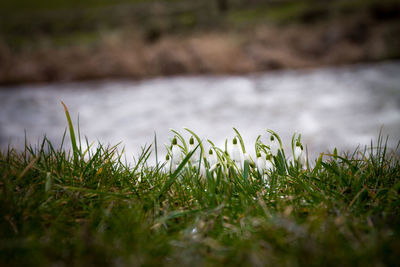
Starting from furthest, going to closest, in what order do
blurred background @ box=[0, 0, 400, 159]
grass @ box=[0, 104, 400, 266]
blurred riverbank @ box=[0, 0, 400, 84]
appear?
1. blurred riverbank @ box=[0, 0, 400, 84]
2. blurred background @ box=[0, 0, 400, 159]
3. grass @ box=[0, 104, 400, 266]

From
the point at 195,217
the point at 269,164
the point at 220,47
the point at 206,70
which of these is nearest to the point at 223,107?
the point at 206,70

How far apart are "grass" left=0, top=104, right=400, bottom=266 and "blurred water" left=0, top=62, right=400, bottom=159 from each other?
9.66 ft

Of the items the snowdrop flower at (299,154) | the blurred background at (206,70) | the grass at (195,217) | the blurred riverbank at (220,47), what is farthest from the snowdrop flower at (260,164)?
the blurred riverbank at (220,47)

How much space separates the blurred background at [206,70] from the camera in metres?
7.03

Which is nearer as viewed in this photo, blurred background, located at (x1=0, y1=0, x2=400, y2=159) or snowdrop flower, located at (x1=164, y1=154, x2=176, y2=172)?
snowdrop flower, located at (x1=164, y1=154, x2=176, y2=172)

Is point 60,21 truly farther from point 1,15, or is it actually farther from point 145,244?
point 145,244

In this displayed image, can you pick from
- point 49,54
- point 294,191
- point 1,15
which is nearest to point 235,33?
point 49,54

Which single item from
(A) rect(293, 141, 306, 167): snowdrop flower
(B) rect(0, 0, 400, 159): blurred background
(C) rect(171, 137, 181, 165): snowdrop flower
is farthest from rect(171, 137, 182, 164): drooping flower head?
(B) rect(0, 0, 400, 159): blurred background

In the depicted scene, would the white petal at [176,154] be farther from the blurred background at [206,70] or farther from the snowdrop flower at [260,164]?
the blurred background at [206,70]

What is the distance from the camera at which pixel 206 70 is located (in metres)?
12.7

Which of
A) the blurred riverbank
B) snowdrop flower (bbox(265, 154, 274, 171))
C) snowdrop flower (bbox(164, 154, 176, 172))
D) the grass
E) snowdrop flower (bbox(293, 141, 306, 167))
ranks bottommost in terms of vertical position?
the grass

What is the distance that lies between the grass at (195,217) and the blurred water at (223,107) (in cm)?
294

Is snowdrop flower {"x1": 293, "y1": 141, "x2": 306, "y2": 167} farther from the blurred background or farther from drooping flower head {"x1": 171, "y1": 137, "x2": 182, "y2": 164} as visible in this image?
the blurred background

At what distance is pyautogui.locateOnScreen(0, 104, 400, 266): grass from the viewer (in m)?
1.22
